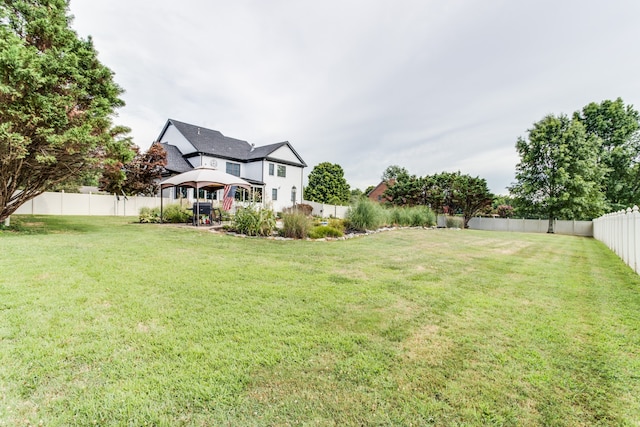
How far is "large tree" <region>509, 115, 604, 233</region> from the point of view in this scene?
20.9m

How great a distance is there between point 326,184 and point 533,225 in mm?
23124

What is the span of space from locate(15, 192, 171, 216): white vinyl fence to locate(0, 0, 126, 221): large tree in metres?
8.78

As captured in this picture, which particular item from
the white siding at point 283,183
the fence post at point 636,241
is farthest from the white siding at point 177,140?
the fence post at point 636,241

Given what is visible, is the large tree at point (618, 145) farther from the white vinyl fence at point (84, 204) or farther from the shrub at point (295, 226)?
the white vinyl fence at point (84, 204)

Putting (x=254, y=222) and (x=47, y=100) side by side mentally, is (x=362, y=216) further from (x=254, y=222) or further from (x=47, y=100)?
(x=47, y=100)

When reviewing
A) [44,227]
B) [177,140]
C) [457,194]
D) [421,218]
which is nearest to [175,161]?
[177,140]

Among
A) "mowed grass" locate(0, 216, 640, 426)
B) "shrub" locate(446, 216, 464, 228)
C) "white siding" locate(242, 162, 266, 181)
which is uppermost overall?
"white siding" locate(242, 162, 266, 181)

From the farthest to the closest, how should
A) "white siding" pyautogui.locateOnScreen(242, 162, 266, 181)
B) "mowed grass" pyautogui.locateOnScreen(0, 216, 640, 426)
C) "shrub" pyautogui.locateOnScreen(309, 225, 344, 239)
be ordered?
1. "white siding" pyautogui.locateOnScreen(242, 162, 266, 181)
2. "shrub" pyautogui.locateOnScreen(309, 225, 344, 239)
3. "mowed grass" pyautogui.locateOnScreen(0, 216, 640, 426)

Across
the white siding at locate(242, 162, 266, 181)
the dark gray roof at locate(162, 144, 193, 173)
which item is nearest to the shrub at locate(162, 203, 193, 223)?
the dark gray roof at locate(162, 144, 193, 173)

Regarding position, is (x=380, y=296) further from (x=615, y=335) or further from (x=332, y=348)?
(x=615, y=335)

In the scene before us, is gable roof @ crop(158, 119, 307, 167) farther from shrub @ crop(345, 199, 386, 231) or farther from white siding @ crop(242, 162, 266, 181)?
shrub @ crop(345, 199, 386, 231)

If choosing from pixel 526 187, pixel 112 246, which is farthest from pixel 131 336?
pixel 526 187

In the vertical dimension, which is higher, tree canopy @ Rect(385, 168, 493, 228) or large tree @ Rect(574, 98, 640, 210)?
large tree @ Rect(574, 98, 640, 210)

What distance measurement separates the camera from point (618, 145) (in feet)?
79.8
